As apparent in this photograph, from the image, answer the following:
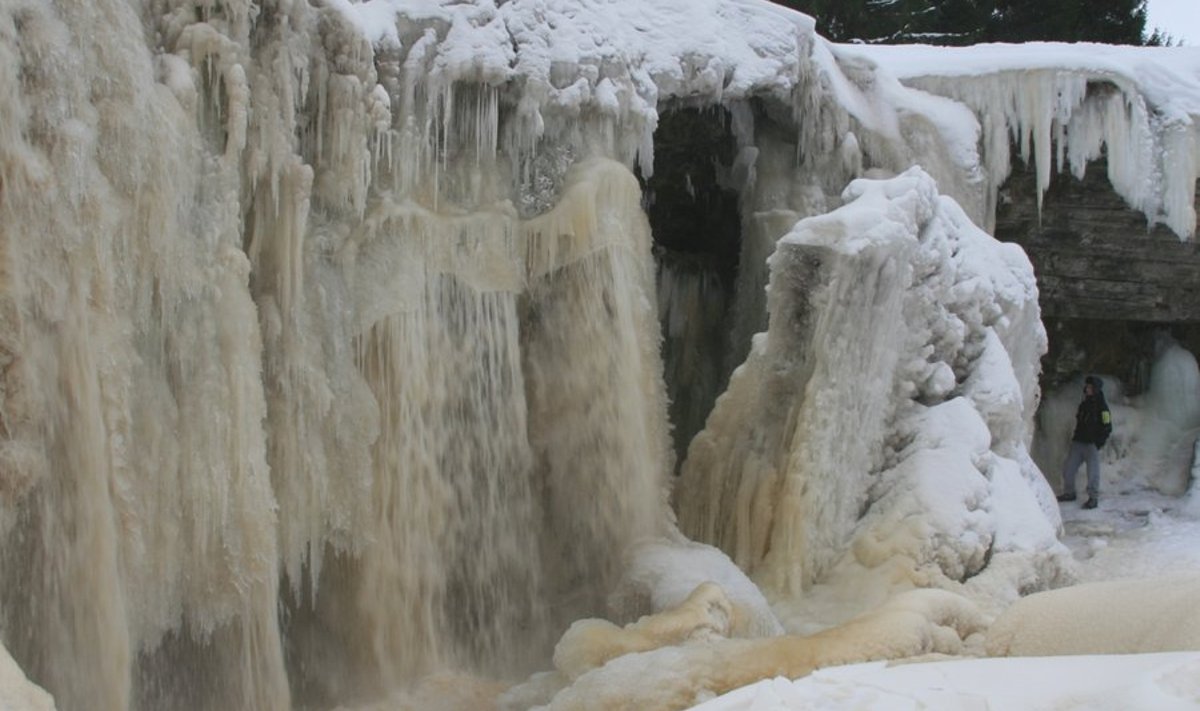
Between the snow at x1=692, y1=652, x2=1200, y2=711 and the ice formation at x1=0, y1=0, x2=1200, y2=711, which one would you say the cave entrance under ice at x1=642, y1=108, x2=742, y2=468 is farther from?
the snow at x1=692, y1=652, x2=1200, y2=711

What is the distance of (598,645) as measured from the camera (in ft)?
20.6

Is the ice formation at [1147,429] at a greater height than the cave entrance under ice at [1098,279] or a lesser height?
lesser

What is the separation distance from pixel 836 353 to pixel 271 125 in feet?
11.7

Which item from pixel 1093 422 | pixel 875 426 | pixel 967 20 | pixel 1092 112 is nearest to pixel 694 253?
pixel 1092 112

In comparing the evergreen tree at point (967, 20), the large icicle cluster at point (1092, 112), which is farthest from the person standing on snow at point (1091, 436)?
the evergreen tree at point (967, 20)

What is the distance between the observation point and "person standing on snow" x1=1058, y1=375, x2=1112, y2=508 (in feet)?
40.9

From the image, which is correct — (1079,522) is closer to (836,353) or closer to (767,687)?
(836,353)

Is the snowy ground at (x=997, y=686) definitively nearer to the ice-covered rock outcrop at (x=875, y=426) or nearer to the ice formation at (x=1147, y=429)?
the ice-covered rock outcrop at (x=875, y=426)

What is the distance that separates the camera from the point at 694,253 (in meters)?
11.8

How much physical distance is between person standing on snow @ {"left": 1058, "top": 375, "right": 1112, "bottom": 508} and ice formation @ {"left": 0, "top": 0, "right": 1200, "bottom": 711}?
9.99ft

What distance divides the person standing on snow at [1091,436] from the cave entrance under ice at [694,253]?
12.1ft

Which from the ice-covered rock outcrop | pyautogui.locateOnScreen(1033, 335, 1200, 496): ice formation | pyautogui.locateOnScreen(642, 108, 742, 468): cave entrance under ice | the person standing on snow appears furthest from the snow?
pyautogui.locateOnScreen(1033, 335, 1200, 496): ice formation

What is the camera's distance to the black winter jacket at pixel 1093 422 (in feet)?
40.9

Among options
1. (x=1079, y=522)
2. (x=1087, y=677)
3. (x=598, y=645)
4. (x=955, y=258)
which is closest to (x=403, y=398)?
(x=598, y=645)
